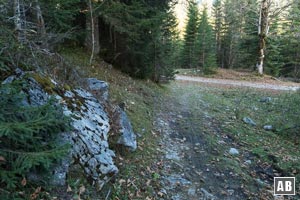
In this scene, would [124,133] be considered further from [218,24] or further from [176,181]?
[218,24]

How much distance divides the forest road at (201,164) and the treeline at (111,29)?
10.5ft

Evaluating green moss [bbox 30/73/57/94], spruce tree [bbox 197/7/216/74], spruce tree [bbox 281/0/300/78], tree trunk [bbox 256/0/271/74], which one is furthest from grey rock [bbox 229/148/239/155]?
spruce tree [bbox 281/0/300/78]

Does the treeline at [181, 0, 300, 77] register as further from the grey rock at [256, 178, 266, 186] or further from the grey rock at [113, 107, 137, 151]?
the grey rock at [113, 107, 137, 151]

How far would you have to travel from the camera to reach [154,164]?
187 inches

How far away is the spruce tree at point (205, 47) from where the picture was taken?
86.3ft

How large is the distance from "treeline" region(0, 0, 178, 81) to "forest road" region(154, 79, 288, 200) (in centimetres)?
319

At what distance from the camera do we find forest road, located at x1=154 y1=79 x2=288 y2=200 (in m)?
4.27

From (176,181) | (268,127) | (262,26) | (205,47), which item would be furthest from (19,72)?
(205,47)

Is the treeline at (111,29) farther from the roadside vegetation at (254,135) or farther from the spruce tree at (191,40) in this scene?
the spruce tree at (191,40)

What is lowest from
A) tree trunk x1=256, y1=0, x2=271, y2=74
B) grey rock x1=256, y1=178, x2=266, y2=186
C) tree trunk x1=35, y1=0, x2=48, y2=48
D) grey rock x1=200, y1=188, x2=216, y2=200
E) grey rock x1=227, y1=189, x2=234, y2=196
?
grey rock x1=256, y1=178, x2=266, y2=186

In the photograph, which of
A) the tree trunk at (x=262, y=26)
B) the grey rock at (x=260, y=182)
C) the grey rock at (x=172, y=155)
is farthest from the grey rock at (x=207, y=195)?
the tree trunk at (x=262, y=26)

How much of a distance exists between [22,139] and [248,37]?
2628 centimetres

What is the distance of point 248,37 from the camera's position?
25.0 meters

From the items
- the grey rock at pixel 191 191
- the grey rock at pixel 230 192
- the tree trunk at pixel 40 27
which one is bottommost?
the grey rock at pixel 230 192
